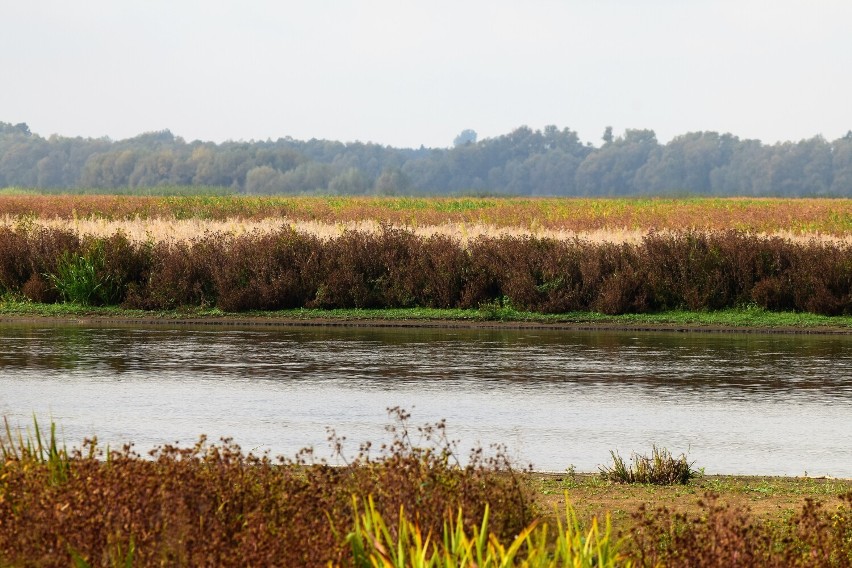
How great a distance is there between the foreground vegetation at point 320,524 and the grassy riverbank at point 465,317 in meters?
16.1

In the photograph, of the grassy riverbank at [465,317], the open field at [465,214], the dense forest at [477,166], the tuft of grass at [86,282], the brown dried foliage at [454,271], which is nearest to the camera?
the grassy riverbank at [465,317]

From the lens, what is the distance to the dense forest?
494ft

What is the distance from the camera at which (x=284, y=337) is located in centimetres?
2259

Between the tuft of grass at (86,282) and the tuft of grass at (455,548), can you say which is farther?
the tuft of grass at (86,282)

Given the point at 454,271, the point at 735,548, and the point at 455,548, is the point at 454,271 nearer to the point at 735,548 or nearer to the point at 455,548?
the point at 735,548

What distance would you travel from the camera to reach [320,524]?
21.7 ft

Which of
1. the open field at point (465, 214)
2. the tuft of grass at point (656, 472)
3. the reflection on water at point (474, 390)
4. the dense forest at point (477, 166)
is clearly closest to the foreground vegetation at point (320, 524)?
the tuft of grass at point (656, 472)

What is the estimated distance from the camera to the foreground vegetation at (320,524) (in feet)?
19.1

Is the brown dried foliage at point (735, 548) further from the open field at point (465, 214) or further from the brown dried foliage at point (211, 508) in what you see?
the open field at point (465, 214)

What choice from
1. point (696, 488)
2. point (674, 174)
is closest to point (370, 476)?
point (696, 488)

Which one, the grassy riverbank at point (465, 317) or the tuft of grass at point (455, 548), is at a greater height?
the tuft of grass at point (455, 548)

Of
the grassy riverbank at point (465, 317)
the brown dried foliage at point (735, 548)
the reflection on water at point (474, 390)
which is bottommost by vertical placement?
→ the grassy riverbank at point (465, 317)

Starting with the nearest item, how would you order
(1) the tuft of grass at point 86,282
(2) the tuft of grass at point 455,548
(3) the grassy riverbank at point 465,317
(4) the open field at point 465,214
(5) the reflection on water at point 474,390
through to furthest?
(2) the tuft of grass at point 455,548
(5) the reflection on water at point 474,390
(3) the grassy riverbank at point 465,317
(1) the tuft of grass at point 86,282
(4) the open field at point 465,214

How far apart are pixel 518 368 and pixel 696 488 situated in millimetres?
8002
